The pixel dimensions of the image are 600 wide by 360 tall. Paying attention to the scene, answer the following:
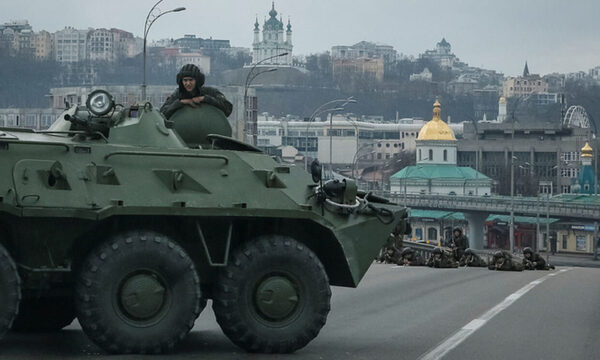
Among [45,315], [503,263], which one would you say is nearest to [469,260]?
[503,263]

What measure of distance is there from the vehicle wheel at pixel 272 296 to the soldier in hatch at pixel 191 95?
210 cm

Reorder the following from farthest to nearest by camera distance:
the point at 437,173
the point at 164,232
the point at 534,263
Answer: the point at 437,173, the point at 534,263, the point at 164,232

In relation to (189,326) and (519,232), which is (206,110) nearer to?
(189,326)

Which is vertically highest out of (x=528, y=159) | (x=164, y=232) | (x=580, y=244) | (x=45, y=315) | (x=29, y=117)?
(x=164, y=232)

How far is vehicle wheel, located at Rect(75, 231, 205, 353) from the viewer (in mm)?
13336

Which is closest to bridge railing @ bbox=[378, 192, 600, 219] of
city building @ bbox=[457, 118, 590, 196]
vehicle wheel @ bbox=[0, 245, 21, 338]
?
city building @ bbox=[457, 118, 590, 196]

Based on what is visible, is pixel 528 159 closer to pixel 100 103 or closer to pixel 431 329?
pixel 431 329

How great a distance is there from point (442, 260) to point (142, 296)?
22.9 meters

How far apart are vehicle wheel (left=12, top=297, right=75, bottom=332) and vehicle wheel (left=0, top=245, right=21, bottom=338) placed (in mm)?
2350

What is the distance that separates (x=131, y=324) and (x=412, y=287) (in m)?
13.0

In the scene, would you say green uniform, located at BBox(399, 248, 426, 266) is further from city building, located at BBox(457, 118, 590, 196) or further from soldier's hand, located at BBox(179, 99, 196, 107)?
city building, located at BBox(457, 118, 590, 196)

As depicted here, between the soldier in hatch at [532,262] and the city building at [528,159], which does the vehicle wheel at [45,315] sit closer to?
the soldier in hatch at [532,262]

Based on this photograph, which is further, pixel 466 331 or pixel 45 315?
pixel 466 331

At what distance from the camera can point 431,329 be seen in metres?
17.4
